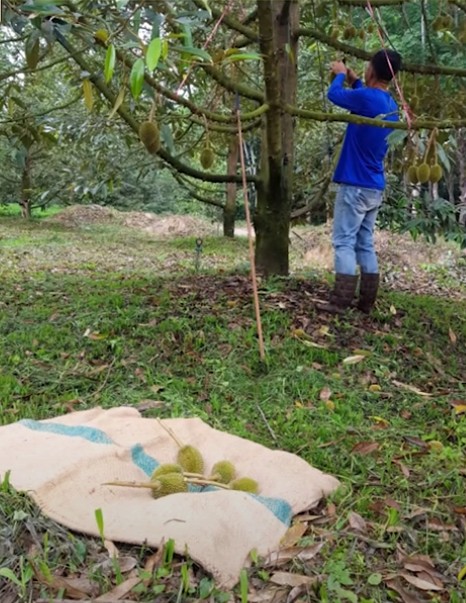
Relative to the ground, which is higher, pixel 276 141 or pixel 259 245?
pixel 276 141

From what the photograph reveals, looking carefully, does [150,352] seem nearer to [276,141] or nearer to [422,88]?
[276,141]

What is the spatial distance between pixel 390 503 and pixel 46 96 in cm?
1095

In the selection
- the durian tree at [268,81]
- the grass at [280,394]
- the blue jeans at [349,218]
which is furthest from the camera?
the blue jeans at [349,218]

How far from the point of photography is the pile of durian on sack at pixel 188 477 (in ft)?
6.36

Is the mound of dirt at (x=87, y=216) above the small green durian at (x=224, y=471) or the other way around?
the other way around

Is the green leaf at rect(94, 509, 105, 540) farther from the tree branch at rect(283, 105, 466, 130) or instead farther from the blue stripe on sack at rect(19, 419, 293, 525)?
the tree branch at rect(283, 105, 466, 130)

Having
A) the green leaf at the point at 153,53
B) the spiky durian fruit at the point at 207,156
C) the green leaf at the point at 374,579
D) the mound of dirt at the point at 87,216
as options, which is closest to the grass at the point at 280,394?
the green leaf at the point at 374,579

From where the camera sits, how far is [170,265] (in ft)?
24.9

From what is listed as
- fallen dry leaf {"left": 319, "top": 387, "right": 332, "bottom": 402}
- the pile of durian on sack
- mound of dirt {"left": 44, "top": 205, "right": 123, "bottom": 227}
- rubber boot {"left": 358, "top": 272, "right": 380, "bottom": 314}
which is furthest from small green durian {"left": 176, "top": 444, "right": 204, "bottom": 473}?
mound of dirt {"left": 44, "top": 205, "right": 123, "bottom": 227}

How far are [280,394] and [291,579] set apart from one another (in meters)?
1.32

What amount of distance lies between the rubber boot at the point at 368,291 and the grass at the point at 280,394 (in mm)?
110

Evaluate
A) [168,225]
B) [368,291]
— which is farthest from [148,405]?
[168,225]

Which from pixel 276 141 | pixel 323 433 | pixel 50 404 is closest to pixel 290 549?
pixel 323 433

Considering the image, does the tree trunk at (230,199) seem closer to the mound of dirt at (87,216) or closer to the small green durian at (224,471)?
the mound of dirt at (87,216)
